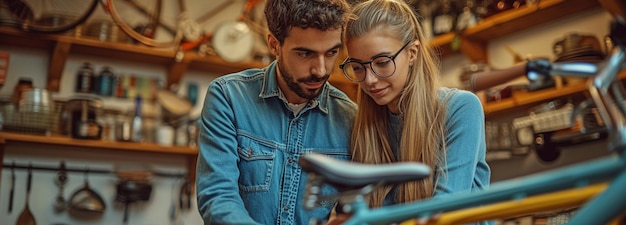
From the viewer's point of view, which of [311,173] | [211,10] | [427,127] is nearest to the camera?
[311,173]

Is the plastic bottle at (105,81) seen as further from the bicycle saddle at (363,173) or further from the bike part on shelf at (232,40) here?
the bicycle saddle at (363,173)

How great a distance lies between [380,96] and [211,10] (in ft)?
10.6

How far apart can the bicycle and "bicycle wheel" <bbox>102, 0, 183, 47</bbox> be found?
3046 mm

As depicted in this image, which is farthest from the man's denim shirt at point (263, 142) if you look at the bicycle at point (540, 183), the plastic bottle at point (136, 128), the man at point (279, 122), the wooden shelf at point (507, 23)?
the plastic bottle at point (136, 128)

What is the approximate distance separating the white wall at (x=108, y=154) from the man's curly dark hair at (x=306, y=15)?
242 cm

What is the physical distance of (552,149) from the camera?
12.3 ft

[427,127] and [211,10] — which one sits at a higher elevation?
[211,10]

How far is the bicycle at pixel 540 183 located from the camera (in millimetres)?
1090

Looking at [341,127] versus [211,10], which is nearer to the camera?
[341,127]

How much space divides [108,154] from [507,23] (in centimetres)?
237

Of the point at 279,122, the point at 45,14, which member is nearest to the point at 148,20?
the point at 45,14

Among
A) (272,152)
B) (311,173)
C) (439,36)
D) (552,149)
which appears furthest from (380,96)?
(439,36)

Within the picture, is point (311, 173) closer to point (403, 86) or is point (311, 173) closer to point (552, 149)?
point (403, 86)

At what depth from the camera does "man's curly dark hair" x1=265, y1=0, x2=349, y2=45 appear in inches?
71.4
